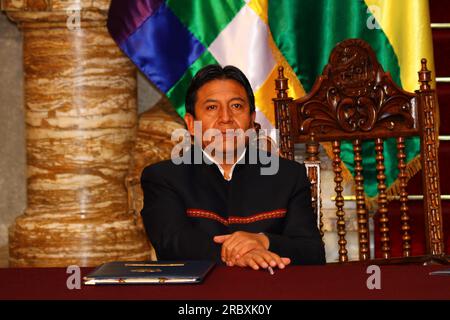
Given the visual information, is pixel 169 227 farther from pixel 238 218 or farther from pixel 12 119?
pixel 12 119

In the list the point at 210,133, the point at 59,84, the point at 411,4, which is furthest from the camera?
the point at 59,84

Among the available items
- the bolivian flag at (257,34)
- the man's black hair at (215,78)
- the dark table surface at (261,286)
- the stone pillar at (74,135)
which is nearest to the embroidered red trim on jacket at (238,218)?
the man's black hair at (215,78)

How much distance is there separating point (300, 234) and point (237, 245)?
1.00 feet

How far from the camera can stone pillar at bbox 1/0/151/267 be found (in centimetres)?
437

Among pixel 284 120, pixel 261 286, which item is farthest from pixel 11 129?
pixel 261 286

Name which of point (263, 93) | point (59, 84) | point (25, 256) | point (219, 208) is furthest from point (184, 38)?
point (219, 208)

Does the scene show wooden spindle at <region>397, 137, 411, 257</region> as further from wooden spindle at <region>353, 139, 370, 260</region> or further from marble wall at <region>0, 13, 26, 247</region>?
marble wall at <region>0, 13, 26, 247</region>

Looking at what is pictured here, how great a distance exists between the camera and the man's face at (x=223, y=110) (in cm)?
256

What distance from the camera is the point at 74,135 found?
440 centimetres

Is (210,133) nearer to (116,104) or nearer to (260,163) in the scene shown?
(260,163)

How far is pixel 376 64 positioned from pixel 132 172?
174cm

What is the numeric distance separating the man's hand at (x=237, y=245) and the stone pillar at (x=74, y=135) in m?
2.17

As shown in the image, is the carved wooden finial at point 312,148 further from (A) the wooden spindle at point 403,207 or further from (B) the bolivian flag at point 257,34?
(B) the bolivian flag at point 257,34
